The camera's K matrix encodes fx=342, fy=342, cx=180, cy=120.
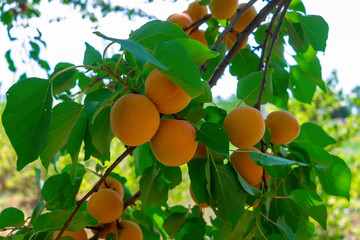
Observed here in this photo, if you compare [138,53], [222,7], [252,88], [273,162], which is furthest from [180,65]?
[222,7]

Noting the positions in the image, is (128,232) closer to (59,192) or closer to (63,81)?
(59,192)

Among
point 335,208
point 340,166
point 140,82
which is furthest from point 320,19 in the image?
point 335,208

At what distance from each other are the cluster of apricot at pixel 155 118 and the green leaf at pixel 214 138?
21mm

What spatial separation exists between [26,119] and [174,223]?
435 mm

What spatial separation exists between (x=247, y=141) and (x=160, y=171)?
24 cm

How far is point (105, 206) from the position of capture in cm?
65

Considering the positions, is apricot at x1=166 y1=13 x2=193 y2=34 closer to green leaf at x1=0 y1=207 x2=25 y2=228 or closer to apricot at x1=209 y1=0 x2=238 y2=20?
apricot at x1=209 y1=0 x2=238 y2=20

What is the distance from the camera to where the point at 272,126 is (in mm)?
654

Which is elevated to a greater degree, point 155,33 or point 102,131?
point 155,33

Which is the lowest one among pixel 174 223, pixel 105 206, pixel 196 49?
pixel 174 223

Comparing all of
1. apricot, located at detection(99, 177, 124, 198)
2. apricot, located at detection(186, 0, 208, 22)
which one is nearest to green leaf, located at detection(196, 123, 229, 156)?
apricot, located at detection(99, 177, 124, 198)

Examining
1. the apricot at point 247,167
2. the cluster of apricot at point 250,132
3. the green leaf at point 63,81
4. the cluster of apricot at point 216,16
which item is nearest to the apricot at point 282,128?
the cluster of apricot at point 250,132

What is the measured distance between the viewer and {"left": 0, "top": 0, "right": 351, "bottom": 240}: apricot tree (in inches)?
16.5

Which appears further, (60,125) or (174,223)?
(174,223)
